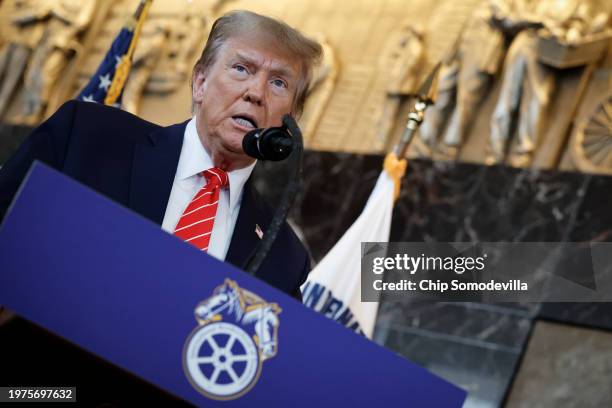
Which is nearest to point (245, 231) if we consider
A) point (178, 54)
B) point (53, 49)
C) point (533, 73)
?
point (533, 73)

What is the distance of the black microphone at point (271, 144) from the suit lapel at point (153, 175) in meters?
0.31

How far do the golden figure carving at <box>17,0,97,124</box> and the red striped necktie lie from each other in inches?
337

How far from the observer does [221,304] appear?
1.67 metres

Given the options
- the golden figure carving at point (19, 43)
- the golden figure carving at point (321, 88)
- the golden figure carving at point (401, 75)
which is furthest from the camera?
the golden figure carving at point (19, 43)

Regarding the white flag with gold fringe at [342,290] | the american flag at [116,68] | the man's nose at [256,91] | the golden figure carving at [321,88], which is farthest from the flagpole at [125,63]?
the golden figure carving at [321,88]

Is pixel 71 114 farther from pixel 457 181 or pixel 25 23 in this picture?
pixel 25 23

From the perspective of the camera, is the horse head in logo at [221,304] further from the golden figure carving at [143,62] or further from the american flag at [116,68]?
the golden figure carving at [143,62]

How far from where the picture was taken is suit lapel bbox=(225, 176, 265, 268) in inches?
97.3

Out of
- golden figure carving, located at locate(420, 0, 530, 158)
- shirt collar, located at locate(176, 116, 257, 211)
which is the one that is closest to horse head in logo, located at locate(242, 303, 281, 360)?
shirt collar, located at locate(176, 116, 257, 211)

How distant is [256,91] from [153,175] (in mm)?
358

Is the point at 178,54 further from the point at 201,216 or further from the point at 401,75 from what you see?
the point at 201,216

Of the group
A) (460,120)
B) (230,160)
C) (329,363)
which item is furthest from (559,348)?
(329,363)

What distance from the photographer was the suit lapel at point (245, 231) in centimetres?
247

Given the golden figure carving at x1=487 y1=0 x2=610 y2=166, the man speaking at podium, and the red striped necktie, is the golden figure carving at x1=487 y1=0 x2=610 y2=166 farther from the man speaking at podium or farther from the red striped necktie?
the red striped necktie
